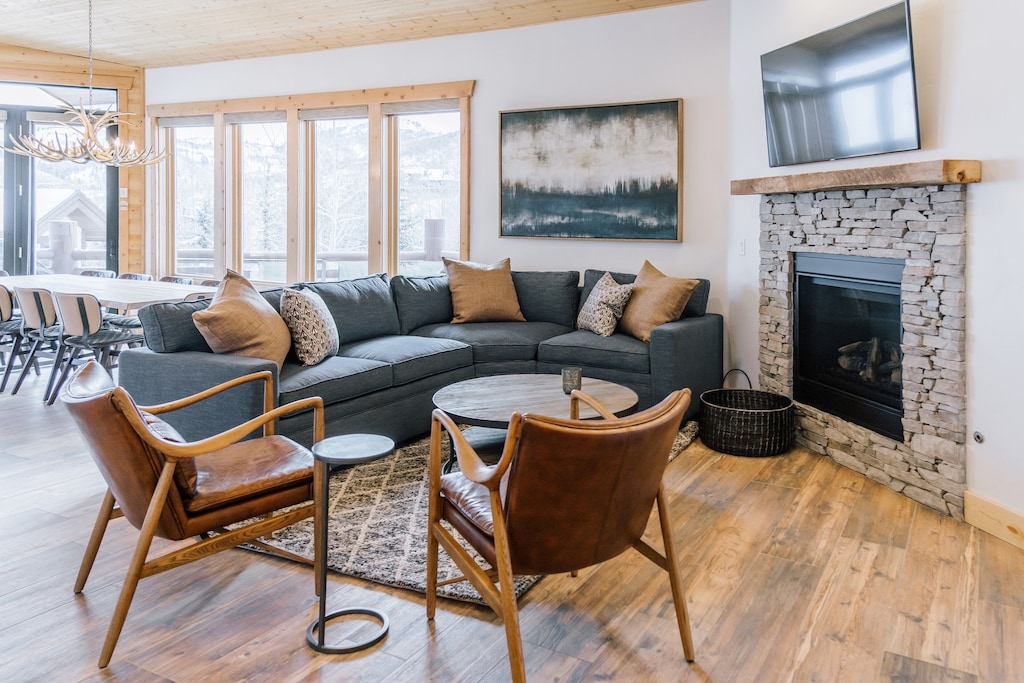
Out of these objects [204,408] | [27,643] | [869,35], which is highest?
[869,35]

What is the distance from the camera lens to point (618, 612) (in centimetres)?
240

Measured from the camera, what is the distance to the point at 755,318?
494 centimetres

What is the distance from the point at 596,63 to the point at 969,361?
358 cm

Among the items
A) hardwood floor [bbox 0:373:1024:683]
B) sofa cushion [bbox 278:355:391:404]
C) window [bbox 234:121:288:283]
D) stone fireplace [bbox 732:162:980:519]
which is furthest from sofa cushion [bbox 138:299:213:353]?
window [bbox 234:121:288:283]

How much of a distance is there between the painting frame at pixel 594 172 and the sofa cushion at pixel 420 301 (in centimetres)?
98

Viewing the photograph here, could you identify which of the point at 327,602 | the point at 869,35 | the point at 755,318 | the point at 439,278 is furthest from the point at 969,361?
the point at 439,278

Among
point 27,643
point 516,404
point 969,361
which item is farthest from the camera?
point 516,404

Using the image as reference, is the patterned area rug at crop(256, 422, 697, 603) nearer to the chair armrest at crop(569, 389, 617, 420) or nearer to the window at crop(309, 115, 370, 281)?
the chair armrest at crop(569, 389, 617, 420)

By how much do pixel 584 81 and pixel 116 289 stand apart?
3.78 meters

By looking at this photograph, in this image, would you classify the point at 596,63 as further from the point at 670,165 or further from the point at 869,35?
the point at 869,35

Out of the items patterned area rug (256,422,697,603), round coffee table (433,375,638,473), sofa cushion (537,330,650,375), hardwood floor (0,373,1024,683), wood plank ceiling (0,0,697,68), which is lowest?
hardwood floor (0,373,1024,683)

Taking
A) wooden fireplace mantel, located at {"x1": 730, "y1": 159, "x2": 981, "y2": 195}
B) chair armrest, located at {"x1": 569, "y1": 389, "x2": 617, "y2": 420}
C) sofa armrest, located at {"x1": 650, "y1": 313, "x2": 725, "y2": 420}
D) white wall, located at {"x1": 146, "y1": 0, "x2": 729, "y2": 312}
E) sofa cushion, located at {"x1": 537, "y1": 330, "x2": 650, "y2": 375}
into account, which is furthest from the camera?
white wall, located at {"x1": 146, "y1": 0, "x2": 729, "y2": 312}

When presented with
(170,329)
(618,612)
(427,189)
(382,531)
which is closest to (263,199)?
(427,189)

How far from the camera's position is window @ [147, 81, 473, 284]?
647cm
